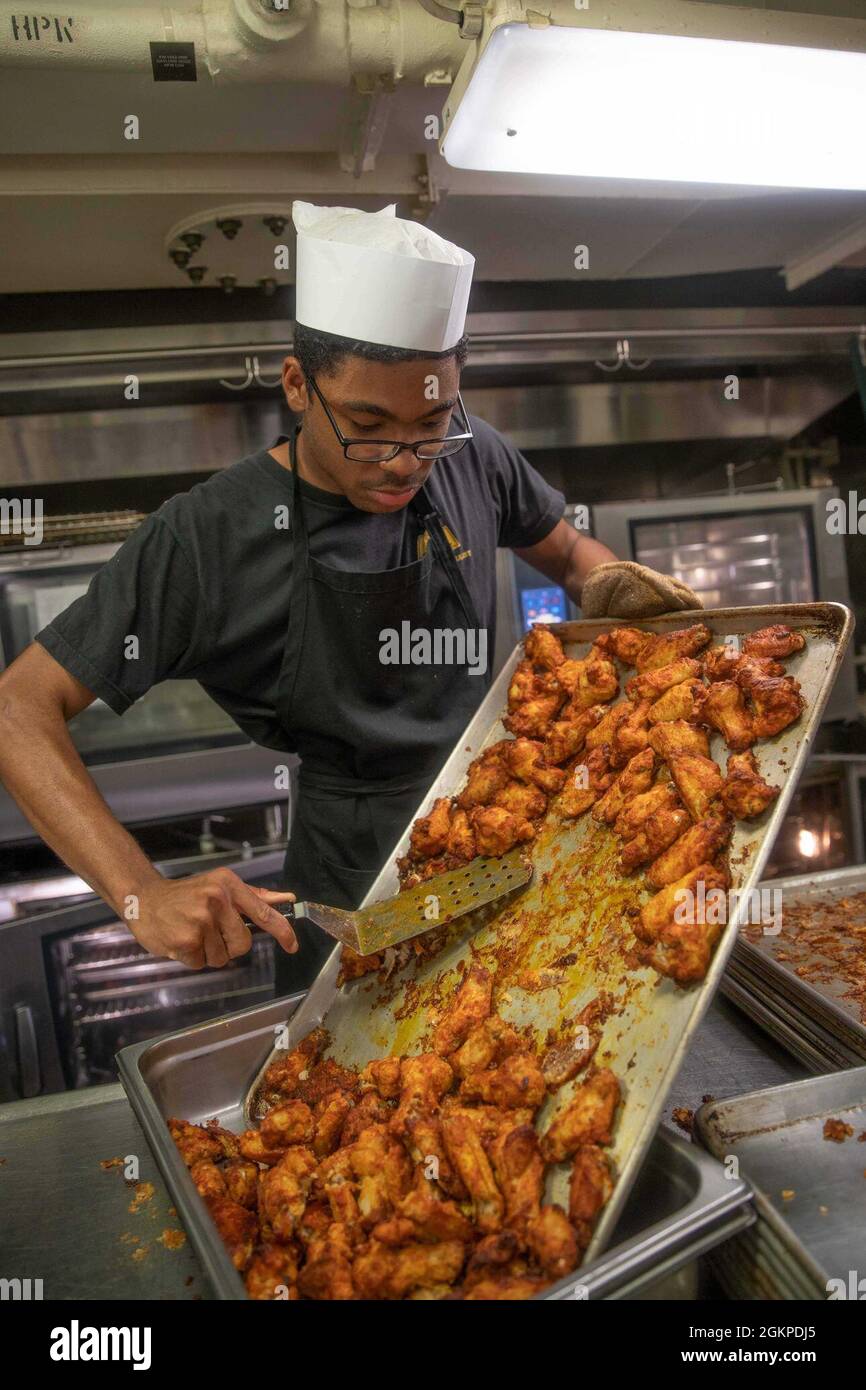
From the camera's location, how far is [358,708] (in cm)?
194

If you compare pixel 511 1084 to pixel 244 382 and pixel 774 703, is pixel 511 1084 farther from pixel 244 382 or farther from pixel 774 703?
pixel 244 382

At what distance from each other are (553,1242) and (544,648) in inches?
40.7

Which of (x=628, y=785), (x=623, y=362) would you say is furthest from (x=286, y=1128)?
(x=623, y=362)

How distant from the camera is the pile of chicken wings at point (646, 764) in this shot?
1.16m

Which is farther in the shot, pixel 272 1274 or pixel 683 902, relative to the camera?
pixel 683 902

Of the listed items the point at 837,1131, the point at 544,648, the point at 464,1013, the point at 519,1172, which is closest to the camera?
the point at 519,1172

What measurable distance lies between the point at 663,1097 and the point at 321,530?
132 centimetres

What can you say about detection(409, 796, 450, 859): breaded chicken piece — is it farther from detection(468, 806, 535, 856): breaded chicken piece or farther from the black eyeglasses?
the black eyeglasses

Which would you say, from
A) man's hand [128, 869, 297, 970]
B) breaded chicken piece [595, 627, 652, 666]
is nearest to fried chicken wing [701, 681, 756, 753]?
breaded chicken piece [595, 627, 652, 666]

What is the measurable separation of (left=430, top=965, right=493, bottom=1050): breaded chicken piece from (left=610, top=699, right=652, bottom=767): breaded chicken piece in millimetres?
406

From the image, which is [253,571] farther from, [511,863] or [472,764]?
[511,863]

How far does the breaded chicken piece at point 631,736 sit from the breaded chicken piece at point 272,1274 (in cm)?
83

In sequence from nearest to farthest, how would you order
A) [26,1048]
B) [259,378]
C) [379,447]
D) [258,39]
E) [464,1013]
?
[464,1013], [379,447], [258,39], [26,1048], [259,378]

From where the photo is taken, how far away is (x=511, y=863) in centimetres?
146
